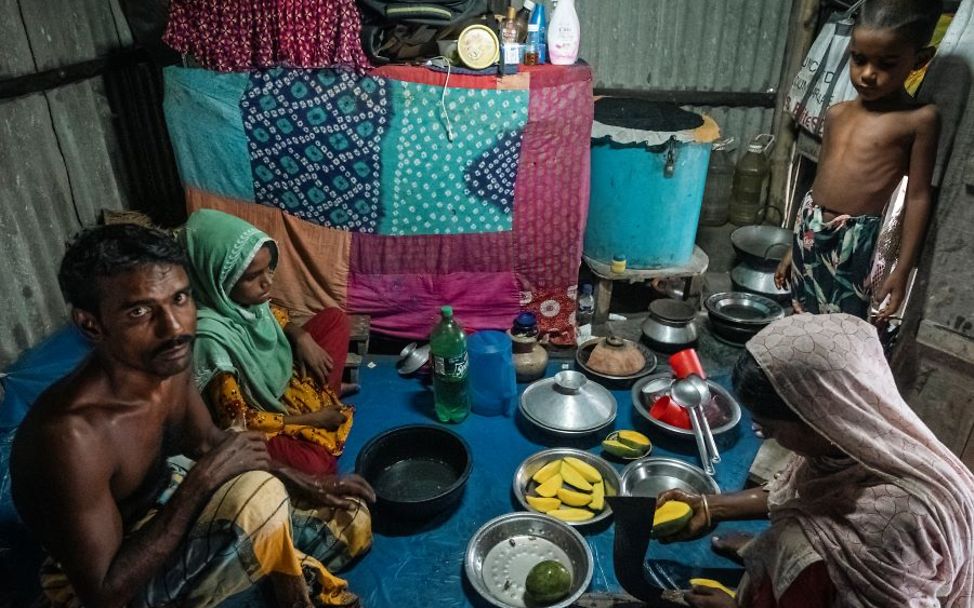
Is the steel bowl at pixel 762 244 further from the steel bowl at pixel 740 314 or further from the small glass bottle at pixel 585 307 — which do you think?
the small glass bottle at pixel 585 307

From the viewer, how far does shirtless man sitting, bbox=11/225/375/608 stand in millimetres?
1509

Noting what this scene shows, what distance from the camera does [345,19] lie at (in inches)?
125

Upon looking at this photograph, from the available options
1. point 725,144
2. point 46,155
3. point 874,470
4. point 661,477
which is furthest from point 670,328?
point 46,155

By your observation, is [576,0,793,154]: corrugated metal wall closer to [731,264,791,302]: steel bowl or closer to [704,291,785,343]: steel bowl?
[731,264,791,302]: steel bowl

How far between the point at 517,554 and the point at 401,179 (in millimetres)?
2051

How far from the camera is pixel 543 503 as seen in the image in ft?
8.48

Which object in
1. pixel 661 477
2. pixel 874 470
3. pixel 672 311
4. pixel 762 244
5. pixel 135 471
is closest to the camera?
pixel 874 470

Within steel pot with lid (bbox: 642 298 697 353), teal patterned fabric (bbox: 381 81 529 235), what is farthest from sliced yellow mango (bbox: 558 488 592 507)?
teal patterned fabric (bbox: 381 81 529 235)

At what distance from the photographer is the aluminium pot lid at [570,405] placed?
2.96 meters

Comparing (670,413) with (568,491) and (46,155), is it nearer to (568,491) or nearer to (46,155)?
(568,491)

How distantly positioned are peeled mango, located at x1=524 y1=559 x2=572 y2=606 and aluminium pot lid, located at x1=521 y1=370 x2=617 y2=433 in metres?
0.82

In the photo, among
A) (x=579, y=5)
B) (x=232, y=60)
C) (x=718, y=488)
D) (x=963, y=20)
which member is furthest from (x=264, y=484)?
(x=579, y=5)

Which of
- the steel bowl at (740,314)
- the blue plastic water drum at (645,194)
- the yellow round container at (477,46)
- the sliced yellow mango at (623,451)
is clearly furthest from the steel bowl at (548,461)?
the yellow round container at (477,46)

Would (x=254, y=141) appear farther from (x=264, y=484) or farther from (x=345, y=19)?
(x=264, y=484)
